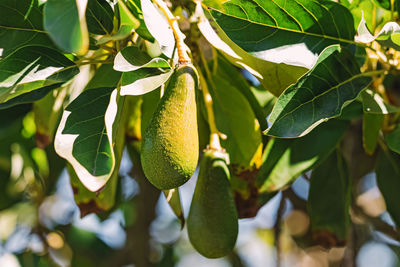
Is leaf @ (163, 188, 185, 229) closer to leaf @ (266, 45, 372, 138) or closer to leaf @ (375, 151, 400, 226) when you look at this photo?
leaf @ (266, 45, 372, 138)

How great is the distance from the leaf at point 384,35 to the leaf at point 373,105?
0.40ft

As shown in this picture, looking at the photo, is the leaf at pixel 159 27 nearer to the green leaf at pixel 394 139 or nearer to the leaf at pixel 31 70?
the leaf at pixel 31 70

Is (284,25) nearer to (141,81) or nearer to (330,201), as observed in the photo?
(141,81)

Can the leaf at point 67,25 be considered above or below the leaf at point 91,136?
above

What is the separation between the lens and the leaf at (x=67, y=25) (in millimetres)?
613

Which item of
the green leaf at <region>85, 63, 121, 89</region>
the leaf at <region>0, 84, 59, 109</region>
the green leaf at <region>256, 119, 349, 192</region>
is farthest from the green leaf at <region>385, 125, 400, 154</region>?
the leaf at <region>0, 84, 59, 109</region>

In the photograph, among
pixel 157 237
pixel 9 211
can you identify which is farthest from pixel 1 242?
pixel 157 237

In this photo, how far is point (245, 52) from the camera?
0.99 m

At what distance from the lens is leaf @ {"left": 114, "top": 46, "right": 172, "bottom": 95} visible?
80 cm

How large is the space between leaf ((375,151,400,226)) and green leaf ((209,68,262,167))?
326 millimetres

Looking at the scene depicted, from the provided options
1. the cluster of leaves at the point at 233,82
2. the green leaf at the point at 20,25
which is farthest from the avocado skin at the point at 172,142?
the green leaf at the point at 20,25

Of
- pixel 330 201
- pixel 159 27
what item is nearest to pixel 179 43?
pixel 159 27

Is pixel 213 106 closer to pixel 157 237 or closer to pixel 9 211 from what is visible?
pixel 9 211

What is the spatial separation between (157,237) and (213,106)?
1411mm
